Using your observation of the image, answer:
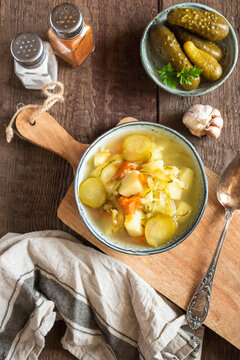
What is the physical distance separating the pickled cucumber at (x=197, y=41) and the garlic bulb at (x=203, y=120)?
0.72 ft

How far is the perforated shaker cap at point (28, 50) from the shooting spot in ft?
4.86

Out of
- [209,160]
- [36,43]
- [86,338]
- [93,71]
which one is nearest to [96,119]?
[93,71]

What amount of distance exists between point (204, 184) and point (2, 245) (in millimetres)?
835

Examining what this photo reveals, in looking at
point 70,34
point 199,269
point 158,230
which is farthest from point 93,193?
point 70,34

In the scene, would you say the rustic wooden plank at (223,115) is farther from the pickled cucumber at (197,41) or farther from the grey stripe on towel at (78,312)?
the grey stripe on towel at (78,312)

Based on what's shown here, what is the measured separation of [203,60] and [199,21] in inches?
5.8

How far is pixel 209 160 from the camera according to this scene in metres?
1.66

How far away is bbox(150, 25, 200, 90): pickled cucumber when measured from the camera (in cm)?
154

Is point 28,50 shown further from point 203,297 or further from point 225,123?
point 203,297

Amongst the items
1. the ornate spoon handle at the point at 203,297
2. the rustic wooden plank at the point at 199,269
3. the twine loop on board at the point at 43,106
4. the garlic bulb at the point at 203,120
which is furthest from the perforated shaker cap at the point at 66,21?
the ornate spoon handle at the point at 203,297

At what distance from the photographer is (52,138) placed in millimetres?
1593

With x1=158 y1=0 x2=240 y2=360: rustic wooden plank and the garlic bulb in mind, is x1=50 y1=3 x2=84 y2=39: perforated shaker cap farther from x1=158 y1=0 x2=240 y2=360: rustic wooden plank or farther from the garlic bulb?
the garlic bulb

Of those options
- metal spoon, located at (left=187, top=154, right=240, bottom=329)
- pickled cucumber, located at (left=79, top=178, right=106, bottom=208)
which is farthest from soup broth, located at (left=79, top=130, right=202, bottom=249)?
metal spoon, located at (left=187, top=154, right=240, bottom=329)

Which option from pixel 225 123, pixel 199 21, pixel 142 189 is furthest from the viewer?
pixel 225 123
